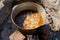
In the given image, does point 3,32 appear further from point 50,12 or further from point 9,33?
point 50,12

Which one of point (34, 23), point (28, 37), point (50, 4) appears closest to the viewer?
point (28, 37)

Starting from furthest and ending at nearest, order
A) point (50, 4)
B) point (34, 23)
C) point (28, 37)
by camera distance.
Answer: point (50, 4) → point (34, 23) → point (28, 37)

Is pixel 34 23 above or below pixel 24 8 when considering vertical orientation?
below

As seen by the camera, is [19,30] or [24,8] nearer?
[19,30]

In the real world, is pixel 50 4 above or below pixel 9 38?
above

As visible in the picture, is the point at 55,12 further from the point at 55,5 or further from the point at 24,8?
the point at 24,8


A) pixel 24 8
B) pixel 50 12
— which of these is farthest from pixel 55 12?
pixel 24 8

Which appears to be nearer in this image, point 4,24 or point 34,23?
point 34,23

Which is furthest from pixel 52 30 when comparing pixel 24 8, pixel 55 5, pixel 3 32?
pixel 3 32

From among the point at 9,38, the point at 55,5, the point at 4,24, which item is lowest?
the point at 9,38
